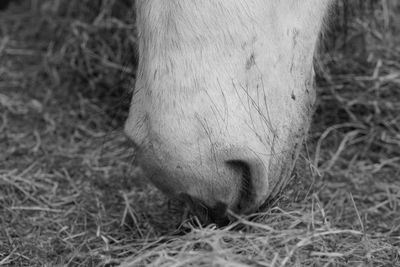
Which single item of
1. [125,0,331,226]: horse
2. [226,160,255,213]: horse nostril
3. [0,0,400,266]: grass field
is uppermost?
[125,0,331,226]: horse

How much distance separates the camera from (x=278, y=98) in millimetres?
1480

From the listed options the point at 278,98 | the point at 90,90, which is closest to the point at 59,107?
the point at 90,90

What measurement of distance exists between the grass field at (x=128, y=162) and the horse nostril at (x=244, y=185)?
0.05 m

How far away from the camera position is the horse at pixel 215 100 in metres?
1.36

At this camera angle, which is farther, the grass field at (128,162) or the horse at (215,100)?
the grass field at (128,162)

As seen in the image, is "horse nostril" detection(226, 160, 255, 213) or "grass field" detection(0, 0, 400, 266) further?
"grass field" detection(0, 0, 400, 266)

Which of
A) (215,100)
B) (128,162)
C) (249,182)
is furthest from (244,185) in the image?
(128,162)

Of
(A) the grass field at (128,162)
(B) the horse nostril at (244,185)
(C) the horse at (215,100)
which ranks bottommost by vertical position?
(A) the grass field at (128,162)

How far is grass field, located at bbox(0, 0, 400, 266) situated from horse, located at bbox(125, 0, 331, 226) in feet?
0.30

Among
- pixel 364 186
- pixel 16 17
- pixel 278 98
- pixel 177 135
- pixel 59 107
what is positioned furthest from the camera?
pixel 16 17

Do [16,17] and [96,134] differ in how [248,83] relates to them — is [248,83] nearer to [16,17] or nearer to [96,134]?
[96,134]

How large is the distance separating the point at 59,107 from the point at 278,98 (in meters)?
1.28

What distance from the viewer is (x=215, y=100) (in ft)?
4.50

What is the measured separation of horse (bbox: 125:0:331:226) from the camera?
136cm
